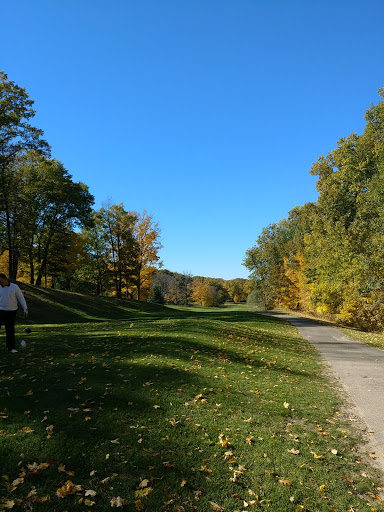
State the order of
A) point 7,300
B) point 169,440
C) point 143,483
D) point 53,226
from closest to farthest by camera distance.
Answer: point 143,483, point 169,440, point 7,300, point 53,226

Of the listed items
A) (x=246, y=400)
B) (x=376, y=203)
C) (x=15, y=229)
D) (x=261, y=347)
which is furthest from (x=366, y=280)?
(x=15, y=229)

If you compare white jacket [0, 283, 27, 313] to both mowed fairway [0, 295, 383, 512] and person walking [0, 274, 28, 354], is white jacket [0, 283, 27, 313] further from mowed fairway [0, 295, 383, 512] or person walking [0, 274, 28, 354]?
mowed fairway [0, 295, 383, 512]

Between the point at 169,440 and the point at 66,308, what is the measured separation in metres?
20.5

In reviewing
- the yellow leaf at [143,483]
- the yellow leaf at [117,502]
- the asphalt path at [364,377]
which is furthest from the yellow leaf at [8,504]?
the asphalt path at [364,377]

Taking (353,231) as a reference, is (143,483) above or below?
below

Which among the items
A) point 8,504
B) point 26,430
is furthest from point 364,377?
point 8,504

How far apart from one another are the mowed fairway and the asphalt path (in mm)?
408

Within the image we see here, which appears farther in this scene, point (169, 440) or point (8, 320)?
point (8, 320)

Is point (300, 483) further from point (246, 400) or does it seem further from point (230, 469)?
point (246, 400)

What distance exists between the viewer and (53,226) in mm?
31969

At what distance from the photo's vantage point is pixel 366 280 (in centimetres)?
1936

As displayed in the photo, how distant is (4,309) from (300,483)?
7.41 meters

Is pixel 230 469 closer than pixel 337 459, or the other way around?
pixel 230 469

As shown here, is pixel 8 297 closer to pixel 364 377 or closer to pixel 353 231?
pixel 364 377
